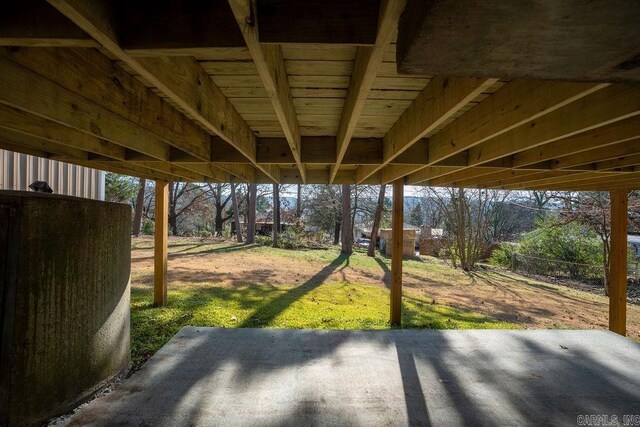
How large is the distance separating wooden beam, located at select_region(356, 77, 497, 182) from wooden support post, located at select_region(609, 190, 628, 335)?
4431 millimetres

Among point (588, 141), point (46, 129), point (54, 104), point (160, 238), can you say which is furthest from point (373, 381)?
point (160, 238)

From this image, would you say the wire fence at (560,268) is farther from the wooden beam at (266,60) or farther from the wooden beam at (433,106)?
the wooden beam at (266,60)

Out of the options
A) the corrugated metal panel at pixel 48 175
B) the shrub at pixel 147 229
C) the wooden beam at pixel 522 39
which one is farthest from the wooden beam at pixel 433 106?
the shrub at pixel 147 229

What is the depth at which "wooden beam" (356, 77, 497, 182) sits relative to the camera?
137 cm

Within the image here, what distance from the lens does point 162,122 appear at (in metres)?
2.15

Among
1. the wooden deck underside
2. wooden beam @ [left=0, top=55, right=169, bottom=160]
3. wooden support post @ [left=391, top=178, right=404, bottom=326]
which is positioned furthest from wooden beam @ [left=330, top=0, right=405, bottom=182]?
wooden support post @ [left=391, top=178, right=404, bottom=326]

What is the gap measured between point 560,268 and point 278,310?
11.3m

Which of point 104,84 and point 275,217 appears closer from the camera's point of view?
point 104,84

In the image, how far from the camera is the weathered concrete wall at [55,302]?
1.77m

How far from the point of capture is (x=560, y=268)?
36.6ft

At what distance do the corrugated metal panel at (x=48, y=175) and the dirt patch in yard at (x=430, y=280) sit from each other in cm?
234

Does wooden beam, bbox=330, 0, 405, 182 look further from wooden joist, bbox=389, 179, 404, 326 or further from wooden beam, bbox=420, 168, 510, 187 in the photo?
wooden joist, bbox=389, 179, 404, 326

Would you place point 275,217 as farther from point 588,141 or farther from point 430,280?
point 588,141

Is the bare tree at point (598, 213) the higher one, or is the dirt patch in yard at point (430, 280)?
the bare tree at point (598, 213)
